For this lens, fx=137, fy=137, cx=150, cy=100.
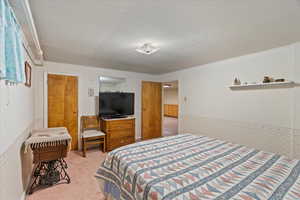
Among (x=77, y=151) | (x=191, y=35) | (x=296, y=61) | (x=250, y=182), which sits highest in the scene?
(x=191, y=35)

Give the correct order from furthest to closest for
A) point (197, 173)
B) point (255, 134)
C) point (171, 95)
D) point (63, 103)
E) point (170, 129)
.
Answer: point (171, 95)
point (170, 129)
point (63, 103)
point (255, 134)
point (197, 173)

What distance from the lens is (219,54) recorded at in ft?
9.13

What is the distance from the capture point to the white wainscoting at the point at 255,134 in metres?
2.31

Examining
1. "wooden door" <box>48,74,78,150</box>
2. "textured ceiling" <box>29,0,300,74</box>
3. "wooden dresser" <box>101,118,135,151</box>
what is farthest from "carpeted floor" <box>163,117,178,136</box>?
"textured ceiling" <box>29,0,300,74</box>

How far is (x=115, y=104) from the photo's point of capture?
390 cm

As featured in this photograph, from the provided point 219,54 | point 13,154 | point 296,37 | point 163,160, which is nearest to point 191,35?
point 219,54

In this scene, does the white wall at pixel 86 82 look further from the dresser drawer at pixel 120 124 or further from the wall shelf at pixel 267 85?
the wall shelf at pixel 267 85

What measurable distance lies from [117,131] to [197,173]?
9.09ft

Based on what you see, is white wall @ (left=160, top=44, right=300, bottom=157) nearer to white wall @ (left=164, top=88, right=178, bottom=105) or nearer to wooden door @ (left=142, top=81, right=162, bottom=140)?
wooden door @ (left=142, top=81, right=162, bottom=140)

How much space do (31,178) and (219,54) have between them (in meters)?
4.06

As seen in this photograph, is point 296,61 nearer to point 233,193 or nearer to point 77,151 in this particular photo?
point 233,193

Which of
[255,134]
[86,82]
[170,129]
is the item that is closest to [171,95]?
[170,129]

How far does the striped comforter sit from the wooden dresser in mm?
1876

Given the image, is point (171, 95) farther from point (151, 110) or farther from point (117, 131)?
point (117, 131)
